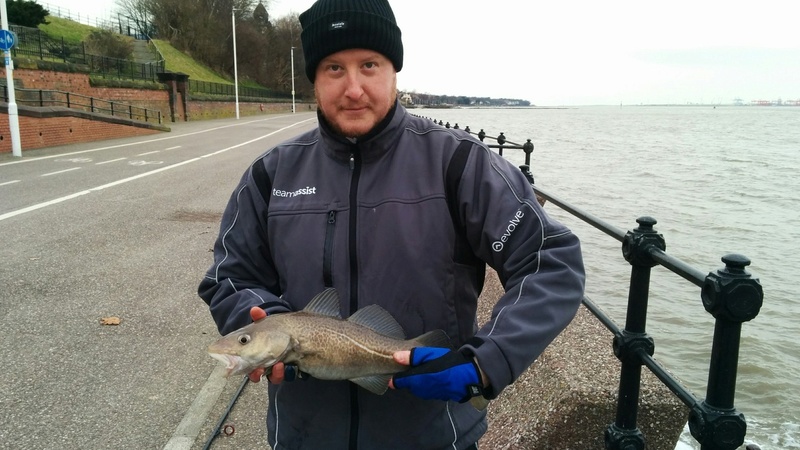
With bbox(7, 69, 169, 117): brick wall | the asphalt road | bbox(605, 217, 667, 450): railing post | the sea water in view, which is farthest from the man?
bbox(7, 69, 169, 117): brick wall

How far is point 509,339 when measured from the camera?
1759mm

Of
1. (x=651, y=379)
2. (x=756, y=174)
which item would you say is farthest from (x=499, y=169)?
(x=756, y=174)

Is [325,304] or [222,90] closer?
[325,304]

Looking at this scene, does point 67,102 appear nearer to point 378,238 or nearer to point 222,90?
point 378,238

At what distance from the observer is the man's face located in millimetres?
2084

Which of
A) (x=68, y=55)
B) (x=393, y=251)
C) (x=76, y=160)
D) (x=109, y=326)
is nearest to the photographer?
(x=393, y=251)

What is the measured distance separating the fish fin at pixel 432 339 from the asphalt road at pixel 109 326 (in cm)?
194

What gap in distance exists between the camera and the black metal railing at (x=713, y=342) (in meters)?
1.83

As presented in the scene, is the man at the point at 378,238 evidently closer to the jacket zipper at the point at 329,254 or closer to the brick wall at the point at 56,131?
the jacket zipper at the point at 329,254

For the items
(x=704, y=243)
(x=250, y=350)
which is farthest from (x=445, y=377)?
(x=704, y=243)

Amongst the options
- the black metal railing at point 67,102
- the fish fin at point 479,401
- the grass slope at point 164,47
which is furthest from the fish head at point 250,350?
the grass slope at point 164,47

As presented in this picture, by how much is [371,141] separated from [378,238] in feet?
1.10

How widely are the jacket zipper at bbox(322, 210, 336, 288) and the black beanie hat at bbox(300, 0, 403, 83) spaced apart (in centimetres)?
56

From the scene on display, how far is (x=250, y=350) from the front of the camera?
1879 millimetres
